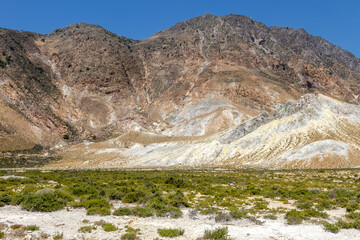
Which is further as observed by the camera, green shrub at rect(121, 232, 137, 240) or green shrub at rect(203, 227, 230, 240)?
green shrub at rect(203, 227, 230, 240)

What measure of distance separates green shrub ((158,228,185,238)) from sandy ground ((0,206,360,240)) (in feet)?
0.71

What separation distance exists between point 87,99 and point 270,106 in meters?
88.0

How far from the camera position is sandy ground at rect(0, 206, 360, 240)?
33.9 feet

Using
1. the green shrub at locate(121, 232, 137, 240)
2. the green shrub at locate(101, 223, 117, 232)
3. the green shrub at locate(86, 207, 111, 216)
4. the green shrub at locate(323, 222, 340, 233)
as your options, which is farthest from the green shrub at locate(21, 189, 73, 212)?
the green shrub at locate(323, 222, 340, 233)

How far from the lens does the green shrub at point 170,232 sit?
33.9ft

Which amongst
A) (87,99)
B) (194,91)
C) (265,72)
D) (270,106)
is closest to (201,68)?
(194,91)

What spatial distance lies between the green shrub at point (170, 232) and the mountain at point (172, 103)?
49.8 m

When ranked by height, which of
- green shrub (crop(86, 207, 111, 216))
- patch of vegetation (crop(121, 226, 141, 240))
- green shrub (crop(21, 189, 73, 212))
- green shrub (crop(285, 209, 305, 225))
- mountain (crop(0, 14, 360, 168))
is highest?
mountain (crop(0, 14, 360, 168))

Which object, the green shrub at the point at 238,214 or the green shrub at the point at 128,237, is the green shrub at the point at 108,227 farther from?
the green shrub at the point at 238,214

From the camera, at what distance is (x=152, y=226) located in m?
11.6

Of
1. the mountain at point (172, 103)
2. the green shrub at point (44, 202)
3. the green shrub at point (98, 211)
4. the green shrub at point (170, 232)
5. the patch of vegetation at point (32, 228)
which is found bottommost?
the green shrub at point (170, 232)

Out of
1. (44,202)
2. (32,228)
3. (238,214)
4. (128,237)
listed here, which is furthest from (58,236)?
(238,214)

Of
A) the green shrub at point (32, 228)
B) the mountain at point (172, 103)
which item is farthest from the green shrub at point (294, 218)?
the mountain at point (172, 103)

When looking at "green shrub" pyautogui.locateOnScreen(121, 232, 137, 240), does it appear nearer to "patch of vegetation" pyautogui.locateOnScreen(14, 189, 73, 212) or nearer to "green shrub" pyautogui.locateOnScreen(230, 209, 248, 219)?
"green shrub" pyautogui.locateOnScreen(230, 209, 248, 219)
